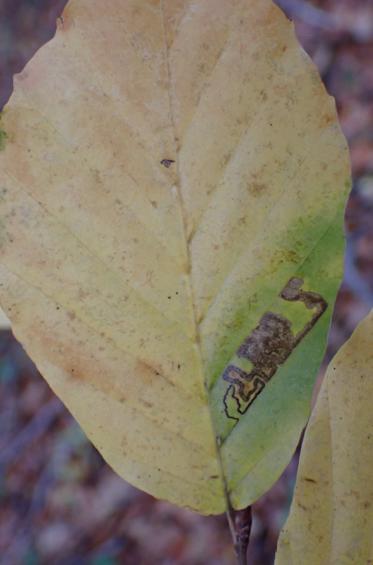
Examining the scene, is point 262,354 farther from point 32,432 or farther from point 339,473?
point 32,432

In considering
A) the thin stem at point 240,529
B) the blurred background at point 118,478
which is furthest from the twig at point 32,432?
the thin stem at point 240,529

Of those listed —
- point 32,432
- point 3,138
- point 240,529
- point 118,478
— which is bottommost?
point 32,432

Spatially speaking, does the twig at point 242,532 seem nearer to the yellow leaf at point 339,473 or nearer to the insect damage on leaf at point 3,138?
the yellow leaf at point 339,473

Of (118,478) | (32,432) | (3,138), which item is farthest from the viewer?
(32,432)

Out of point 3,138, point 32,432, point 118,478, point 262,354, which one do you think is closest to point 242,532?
point 262,354

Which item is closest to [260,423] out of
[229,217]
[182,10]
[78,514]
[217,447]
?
[217,447]

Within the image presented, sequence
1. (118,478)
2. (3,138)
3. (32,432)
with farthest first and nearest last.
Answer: (32,432) → (118,478) → (3,138)

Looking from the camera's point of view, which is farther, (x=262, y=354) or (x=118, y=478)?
(x=118, y=478)
